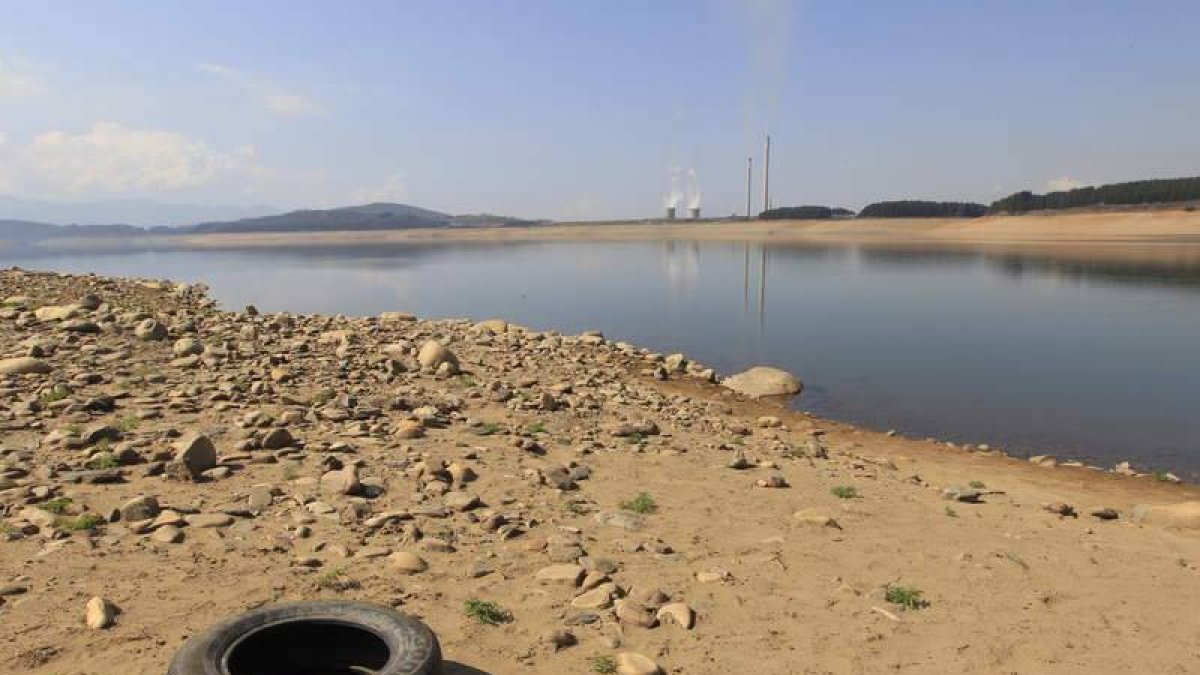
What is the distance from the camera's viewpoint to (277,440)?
28.8 feet

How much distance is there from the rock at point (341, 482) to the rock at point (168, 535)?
4.70ft

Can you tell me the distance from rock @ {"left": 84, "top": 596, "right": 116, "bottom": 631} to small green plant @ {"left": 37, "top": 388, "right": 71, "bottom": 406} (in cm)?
582

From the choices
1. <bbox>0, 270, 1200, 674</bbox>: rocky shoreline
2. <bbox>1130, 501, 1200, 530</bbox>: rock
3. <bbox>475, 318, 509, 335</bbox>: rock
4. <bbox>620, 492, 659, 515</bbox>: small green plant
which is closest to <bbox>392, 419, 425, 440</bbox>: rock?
<bbox>0, 270, 1200, 674</bbox>: rocky shoreline

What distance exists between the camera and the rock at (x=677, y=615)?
5570 mm

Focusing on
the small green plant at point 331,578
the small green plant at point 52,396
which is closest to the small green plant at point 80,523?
the small green plant at point 331,578

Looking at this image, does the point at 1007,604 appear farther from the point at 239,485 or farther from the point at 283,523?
the point at 239,485

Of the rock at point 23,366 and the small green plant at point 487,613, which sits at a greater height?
the rock at point 23,366

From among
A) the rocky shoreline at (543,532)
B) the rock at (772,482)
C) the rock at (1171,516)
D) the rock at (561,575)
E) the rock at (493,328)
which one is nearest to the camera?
the rocky shoreline at (543,532)

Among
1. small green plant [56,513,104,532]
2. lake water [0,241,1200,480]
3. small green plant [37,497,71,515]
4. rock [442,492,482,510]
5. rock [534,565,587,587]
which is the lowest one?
lake water [0,241,1200,480]

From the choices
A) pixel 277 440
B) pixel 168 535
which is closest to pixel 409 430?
pixel 277 440

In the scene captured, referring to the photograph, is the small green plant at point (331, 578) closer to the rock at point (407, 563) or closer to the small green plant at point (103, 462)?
the rock at point (407, 563)

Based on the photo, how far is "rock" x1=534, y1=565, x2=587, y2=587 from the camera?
6.11 metres

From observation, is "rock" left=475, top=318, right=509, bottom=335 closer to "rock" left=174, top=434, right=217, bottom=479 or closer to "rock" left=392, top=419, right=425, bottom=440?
"rock" left=392, top=419, right=425, bottom=440

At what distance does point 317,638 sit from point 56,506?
3.45m
